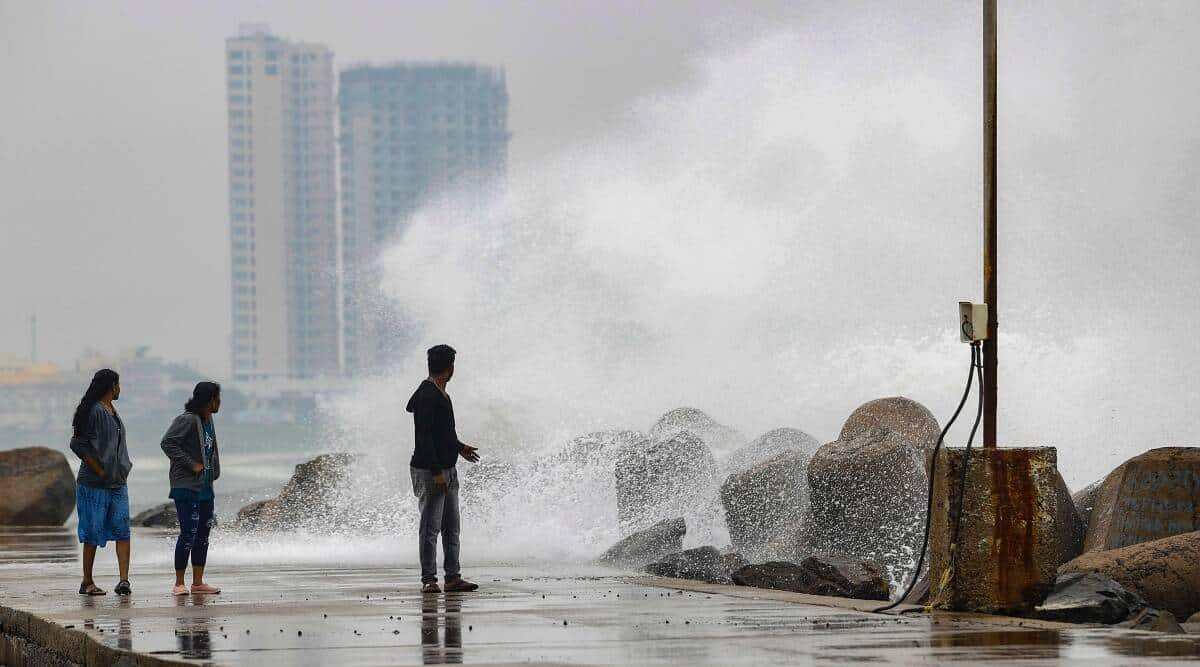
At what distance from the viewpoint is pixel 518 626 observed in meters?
10.7

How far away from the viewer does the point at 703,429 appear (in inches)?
1095

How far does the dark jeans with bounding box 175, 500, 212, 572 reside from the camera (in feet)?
45.8

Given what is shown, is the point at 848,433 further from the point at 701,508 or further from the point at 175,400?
the point at 175,400

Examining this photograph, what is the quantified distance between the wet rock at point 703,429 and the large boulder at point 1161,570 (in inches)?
548

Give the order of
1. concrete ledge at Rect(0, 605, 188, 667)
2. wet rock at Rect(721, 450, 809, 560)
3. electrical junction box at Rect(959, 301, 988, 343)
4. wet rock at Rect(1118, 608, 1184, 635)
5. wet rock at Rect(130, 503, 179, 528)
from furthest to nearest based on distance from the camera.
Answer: wet rock at Rect(130, 503, 179, 528) → wet rock at Rect(721, 450, 809, 560) → electrical junction box at Rect(959, 301, 988, 343) → wet rock at Rect(1118, 608, 1184, 635) → concrete ledge at Rect(0, 605, 188, 667)

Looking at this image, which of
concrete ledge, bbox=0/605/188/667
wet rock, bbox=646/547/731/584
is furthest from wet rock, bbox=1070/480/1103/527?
concrete ledge, bbox=0/605/188/667

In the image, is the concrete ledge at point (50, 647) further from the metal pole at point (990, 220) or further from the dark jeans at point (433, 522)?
the metal pole at point (990, 220)

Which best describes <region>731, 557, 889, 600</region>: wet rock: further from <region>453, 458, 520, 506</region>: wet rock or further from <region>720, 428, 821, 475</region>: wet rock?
<region>720, 428, 821, 475</region>: wet rock

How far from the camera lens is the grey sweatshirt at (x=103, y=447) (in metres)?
13.9

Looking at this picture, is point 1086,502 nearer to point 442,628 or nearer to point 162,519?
point 442,628

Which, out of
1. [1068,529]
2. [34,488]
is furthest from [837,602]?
[34,488]

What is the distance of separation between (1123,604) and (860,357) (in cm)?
2777

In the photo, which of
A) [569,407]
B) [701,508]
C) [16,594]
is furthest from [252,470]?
[16,594]

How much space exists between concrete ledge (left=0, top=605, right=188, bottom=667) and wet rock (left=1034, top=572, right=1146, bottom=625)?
502cm
